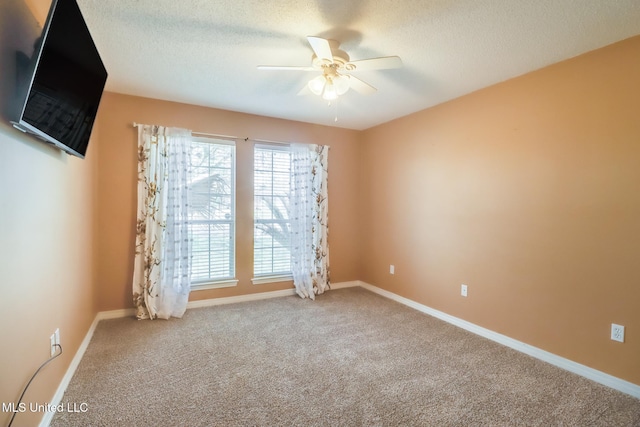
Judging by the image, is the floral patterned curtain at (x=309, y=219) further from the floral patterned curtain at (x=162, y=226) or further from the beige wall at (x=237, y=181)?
the floral patterned curtain at (x=162, y=226)

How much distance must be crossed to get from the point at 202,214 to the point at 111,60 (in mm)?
1771

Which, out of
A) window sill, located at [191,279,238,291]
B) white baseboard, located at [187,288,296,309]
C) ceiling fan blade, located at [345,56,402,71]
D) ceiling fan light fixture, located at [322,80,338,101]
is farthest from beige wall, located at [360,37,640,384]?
window sill, located at [191,279,238,291]

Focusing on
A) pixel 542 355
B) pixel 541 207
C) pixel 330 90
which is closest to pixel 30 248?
pixel 330 90

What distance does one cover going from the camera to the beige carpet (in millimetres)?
1744

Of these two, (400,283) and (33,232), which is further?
(400,283)

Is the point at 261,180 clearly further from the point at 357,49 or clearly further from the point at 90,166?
the point at 357,49

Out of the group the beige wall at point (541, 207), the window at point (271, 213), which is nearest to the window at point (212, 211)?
the window at point (271, 213)

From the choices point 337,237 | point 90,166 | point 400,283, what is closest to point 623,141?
point 400,283

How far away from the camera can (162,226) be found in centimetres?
329

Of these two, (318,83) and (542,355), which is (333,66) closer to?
(318,83)

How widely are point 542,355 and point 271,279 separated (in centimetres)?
302

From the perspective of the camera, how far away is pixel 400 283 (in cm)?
391

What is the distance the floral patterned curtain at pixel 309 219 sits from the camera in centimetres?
406

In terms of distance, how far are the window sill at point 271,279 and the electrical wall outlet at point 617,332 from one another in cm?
326
